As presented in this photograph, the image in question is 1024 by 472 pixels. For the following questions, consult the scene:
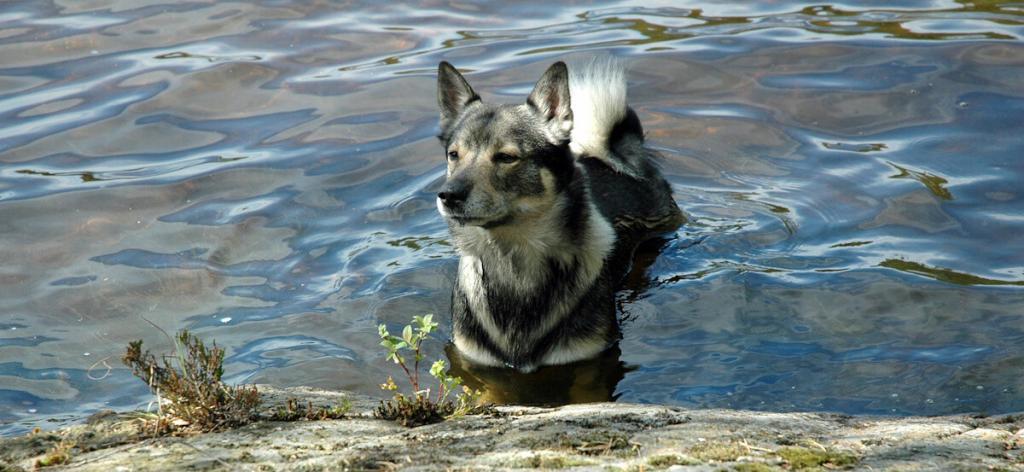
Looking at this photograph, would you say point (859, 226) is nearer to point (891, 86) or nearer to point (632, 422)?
point (891, 86)

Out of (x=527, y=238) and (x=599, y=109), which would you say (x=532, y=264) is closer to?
(x=527, y=238)

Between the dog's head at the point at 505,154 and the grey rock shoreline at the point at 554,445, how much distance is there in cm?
172

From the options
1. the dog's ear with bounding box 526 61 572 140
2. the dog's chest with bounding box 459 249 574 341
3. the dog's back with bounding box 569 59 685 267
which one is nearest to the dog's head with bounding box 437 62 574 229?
the dog's ear with bounding box 526 61 572 140

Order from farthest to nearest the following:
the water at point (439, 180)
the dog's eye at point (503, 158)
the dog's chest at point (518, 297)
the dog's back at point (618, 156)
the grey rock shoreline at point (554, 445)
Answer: the dog's back at point (618, 156), the dog's chest at point (518, 297), the water at point (439, 180), the dog's eye at point (503, 158), the grey rock shoreline at point (554, 445)

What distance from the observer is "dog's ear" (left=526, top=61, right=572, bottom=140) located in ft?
20.3

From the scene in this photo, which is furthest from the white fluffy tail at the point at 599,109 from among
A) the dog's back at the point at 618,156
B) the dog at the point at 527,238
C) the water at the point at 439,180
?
the dog at the point at 527,238

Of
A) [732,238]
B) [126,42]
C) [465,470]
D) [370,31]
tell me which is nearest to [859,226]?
[732,238]

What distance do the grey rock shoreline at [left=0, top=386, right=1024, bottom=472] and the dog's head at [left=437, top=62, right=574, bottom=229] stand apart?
5.66ft

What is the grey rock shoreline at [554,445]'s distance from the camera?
10.7ft

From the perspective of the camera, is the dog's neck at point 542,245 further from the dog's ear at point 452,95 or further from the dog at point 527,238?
the dog's ear at point 452,95


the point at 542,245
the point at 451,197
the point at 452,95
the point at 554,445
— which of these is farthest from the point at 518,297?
the point at 554,445

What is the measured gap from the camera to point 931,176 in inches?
335

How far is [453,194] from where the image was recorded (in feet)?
17.9

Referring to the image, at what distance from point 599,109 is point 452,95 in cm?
179
